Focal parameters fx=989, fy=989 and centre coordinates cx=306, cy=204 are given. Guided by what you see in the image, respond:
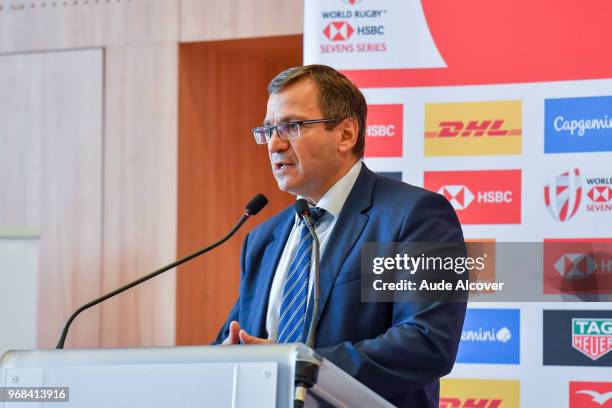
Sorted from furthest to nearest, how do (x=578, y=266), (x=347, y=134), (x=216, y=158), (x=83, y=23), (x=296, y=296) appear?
(x=216, y=158)
(x=83, y=23)
(x=578, y=266)
(x=347, y=134)
(x=296, y=296)

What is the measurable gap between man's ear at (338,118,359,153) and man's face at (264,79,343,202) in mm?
32

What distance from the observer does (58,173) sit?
5.79m

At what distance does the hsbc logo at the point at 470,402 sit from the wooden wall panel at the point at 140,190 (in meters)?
2.15

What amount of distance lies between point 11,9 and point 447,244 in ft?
13.7

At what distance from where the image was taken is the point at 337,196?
2781mm

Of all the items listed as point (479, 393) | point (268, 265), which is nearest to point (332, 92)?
point (268, 265)

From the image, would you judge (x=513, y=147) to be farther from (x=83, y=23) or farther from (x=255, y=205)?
(x=83, y=23)

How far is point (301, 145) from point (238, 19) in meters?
2.92

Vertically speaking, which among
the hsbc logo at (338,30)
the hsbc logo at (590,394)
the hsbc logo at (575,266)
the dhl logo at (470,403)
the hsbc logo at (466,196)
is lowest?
the dhl logo at (470,403)

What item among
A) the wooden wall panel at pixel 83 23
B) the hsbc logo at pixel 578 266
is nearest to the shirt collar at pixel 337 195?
the hsbc logo at pixel 578 266

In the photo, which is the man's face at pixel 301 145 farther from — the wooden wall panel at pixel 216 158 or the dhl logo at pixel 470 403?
the wooden wall panel at pixel 216 158

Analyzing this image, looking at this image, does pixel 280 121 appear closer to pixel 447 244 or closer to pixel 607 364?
pixel 447 244

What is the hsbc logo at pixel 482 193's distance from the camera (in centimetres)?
379

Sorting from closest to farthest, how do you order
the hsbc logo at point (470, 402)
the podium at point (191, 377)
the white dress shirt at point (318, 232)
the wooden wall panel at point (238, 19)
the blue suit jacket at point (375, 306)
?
the podium at point (191, 377) → the blue suit jacket at point (375, 306) → the white dress shirt at point (318, 232) → the hsbc logo at point (470, 402) → the wooden wall panel at point (238, 19)
